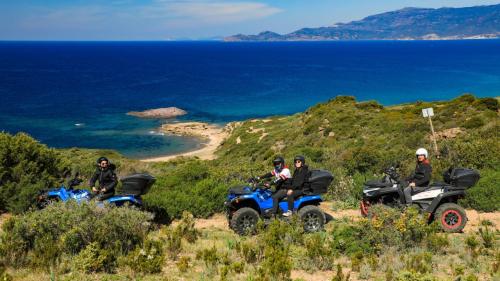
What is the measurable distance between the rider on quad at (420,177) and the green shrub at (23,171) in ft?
28.0

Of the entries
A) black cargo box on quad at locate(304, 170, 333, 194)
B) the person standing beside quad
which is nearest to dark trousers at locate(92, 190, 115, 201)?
the person standing beside quad

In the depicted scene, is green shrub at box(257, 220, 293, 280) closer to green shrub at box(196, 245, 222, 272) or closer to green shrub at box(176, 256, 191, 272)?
green shrub at box(196, 245, 222, 272)

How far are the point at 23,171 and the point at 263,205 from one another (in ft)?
22.0

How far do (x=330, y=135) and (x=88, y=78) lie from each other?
105m

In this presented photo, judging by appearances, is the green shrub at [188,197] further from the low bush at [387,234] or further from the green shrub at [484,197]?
the green shrub at [484,197]

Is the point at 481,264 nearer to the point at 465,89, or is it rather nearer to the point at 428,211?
the point at 428,211

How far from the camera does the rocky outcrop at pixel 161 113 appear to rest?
68.5 meters

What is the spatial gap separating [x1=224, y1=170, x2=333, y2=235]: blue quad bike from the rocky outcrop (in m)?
60.3

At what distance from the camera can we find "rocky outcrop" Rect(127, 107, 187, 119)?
68500 millimetres

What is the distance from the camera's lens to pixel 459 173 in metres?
9.17

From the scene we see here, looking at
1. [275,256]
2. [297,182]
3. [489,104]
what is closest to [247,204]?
[297,182]

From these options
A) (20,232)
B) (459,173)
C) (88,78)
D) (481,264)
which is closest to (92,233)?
(20,232)

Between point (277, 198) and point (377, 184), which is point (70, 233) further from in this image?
point (377, 184)

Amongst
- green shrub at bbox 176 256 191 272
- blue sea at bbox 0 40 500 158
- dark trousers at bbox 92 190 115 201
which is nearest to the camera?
green shrub at bbox 176 256 191 272
